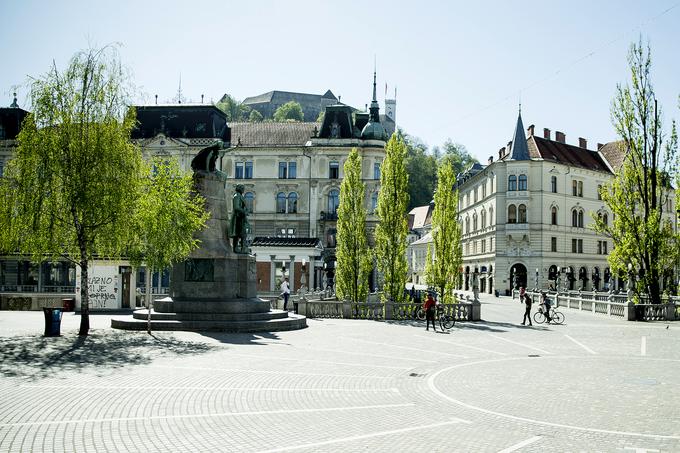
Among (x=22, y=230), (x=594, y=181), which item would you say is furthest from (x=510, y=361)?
(x=594, y=181)

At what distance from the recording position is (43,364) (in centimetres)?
1430

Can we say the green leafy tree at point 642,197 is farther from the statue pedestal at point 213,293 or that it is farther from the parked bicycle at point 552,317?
the statue pedestal at point 213,293

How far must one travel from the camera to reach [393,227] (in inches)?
1294

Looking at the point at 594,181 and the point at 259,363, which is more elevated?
the point at 594,181

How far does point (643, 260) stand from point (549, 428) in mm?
29501

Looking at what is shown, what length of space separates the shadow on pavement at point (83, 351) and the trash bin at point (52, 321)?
317 millimetres

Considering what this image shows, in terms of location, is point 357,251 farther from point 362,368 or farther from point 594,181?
point 594,181

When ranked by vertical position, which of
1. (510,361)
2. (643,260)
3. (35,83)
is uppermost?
(35,83)

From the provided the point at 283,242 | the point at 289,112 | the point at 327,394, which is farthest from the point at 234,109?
the point at 327,394

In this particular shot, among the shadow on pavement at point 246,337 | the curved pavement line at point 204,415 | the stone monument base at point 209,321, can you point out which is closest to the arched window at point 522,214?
the stone monument base at point 209,321

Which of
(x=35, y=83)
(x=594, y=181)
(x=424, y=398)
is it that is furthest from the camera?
(x=594, y=181)

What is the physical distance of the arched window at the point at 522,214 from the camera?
6706 cm

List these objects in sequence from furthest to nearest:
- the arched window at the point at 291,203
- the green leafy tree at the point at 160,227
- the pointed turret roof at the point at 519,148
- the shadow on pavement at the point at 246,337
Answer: the pointed turret roof at the point at 519,148 → the arched window at the point at 291,203 → the green leafy tree at the point at 160,227 → the shadow on pavement at the point at 246,337

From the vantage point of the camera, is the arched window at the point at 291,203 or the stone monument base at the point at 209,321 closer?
the stone monument base at the point at 209,321
